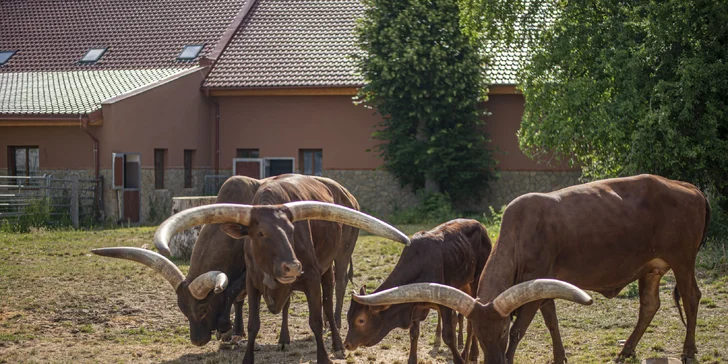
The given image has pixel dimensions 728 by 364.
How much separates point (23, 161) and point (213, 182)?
236 inches

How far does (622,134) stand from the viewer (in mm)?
15742

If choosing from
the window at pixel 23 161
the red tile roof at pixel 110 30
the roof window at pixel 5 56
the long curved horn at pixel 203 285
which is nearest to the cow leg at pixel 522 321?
the long curved horn at pixel 203 285

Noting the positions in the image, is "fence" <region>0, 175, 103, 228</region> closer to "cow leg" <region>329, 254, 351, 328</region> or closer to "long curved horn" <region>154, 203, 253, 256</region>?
"cow leg" <region>329, 254, 351, 328</region>

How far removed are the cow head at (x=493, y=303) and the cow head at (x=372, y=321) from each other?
95 centimetres

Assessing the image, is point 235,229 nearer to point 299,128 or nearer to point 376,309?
point 376,309

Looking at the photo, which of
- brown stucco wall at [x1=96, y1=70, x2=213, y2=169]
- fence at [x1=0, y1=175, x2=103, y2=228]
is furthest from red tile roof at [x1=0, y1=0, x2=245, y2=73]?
fence at [x1=0, y1=175, x2=103, y2=228]

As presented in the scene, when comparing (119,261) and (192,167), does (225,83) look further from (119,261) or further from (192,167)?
(119,261)

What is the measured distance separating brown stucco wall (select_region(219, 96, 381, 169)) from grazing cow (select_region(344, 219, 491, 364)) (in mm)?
18363

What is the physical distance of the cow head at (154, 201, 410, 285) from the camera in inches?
296

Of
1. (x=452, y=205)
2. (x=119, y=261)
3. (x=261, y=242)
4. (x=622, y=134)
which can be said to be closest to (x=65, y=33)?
(x=452, y=205)

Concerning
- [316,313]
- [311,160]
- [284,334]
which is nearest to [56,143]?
[311,160]

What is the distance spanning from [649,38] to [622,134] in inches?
71.6

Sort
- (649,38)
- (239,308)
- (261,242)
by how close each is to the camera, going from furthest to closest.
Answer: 1. (649,38)
2. (239,308)
3. (261,242)

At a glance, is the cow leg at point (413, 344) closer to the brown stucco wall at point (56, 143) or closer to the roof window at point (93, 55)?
the brown stucco wall at point (56, 143)
